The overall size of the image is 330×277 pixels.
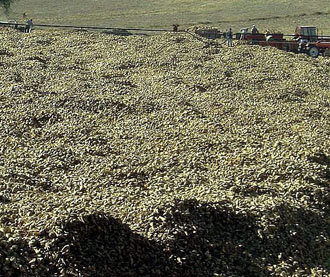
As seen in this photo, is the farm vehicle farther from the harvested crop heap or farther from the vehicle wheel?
the harvested crop heap

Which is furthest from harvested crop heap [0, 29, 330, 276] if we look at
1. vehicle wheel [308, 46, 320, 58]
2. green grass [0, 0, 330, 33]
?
green grass [0, 0, 330, 33]

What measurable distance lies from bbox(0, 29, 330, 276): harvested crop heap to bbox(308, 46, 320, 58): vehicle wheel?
5.76 m

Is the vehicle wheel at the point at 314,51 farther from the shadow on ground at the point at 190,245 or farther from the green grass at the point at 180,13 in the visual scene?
the shadow on ground at the point at 190,245

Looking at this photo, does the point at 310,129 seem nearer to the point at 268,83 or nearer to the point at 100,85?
the point at 268,83

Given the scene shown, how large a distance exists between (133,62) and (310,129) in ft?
30.3

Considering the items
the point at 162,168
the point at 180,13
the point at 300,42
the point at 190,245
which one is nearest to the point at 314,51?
the point at 300,42

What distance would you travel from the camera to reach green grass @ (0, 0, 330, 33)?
44125mm

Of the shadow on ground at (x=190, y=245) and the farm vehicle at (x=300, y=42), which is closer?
the shadow on ground at (x=190, y=245)

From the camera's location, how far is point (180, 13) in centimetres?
5172

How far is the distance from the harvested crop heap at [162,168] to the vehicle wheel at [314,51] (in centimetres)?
576

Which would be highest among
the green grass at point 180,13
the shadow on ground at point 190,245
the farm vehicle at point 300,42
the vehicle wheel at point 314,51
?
the green grass at point 180,13

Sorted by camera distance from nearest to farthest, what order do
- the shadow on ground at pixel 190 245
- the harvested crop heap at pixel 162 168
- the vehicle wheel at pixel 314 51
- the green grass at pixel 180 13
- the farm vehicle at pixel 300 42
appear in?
1. the shadow on ground at pixel 190 245
2. the harvested crop heap at pixel 162 168
3. the vehicle wheel at pixel 314 51
4. the farm vehicle at pixel 300 42
5. the green grass at pixel 180 13

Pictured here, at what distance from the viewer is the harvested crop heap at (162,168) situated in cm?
821

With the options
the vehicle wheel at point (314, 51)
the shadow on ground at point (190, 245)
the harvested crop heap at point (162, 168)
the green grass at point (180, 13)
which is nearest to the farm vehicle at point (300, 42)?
the vehicle wheel at point (314, 51)
